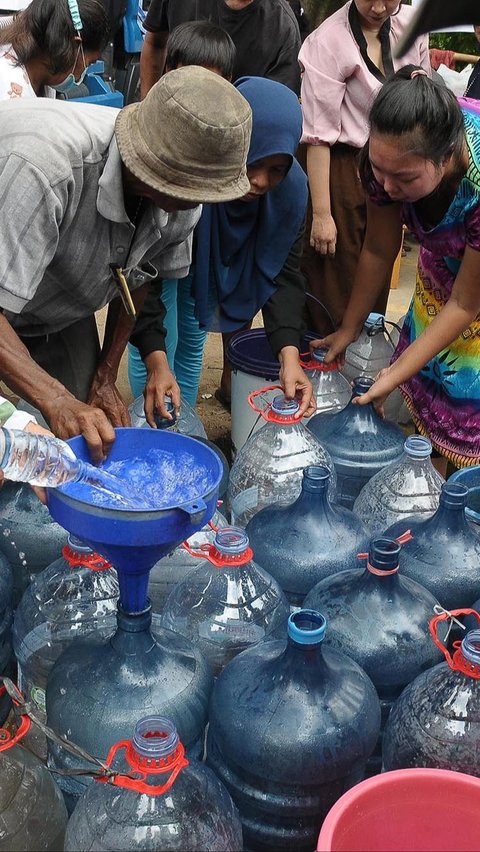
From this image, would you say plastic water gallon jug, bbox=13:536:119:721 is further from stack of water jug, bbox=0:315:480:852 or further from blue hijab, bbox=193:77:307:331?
blue hijab, bbox=193:77:307:331

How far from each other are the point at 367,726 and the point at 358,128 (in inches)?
106

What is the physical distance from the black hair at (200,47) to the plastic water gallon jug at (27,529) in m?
1.61

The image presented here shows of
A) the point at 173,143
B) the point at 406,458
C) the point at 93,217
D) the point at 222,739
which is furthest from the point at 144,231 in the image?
the point at 222,739

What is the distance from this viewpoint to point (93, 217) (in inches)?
83.3

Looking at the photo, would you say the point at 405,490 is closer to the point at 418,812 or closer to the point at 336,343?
the point at 336,343

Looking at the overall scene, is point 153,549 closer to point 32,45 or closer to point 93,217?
point 93,217

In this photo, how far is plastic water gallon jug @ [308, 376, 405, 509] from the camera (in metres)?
2.50

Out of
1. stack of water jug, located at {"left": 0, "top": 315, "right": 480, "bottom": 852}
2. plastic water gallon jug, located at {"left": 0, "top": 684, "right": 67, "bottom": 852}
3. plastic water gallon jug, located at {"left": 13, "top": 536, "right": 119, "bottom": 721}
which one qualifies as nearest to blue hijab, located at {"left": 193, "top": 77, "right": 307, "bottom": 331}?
stack of water jug, located at {"left": 0, "top": 315, "right": 480, "bottom": 852}

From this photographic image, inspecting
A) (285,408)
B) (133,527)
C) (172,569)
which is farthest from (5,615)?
(285,408)

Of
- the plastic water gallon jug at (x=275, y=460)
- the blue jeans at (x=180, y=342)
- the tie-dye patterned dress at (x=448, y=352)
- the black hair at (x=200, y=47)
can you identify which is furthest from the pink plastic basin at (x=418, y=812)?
the black hair at (x=200, y=47)

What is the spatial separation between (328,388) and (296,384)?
1.35 ft

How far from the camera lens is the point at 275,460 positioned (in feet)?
8.02

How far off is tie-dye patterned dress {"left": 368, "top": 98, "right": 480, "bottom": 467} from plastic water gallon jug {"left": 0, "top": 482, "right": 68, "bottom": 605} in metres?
1.24

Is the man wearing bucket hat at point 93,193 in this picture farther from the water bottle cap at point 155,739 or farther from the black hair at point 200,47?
the black hair at point 200,47
